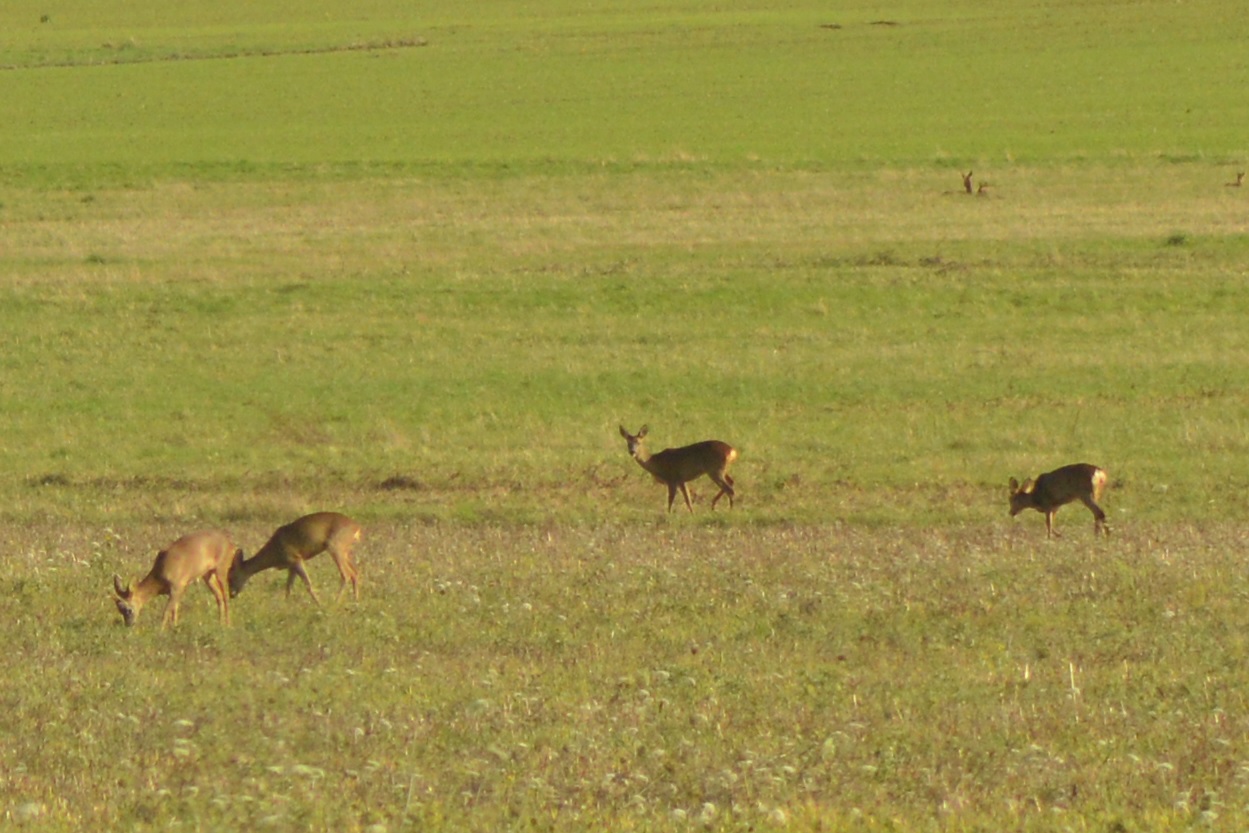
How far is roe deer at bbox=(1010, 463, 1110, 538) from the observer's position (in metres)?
15.0

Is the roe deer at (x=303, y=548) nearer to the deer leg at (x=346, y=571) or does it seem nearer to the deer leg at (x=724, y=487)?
the deer leg at (x=346, y=571)

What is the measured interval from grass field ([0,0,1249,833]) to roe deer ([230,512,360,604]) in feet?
0.83

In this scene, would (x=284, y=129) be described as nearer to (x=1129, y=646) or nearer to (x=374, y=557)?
(x=374, y=557)

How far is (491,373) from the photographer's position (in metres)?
23.0

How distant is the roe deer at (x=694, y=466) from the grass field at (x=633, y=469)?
40 centimetres

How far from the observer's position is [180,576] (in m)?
11.5

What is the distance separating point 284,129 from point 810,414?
130 ft

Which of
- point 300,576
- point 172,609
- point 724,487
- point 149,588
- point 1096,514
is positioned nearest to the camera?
point 172,609

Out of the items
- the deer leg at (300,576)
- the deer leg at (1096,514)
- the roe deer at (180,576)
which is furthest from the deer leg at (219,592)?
the deer leg at (1096,514)

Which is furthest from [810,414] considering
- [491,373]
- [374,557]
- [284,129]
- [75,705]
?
[284,129]

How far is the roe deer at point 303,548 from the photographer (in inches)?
484

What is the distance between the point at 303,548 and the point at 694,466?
5.38 meters

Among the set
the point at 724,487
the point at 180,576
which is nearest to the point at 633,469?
the point at 724,487

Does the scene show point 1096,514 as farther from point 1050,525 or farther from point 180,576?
point 180,576
